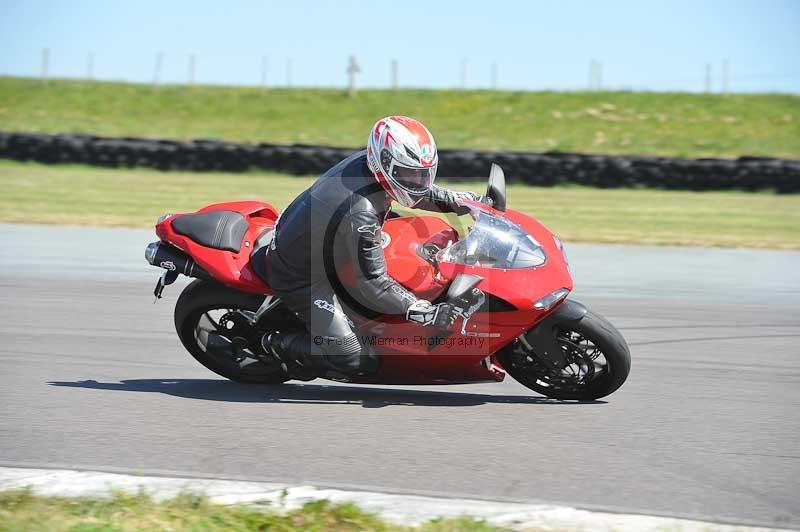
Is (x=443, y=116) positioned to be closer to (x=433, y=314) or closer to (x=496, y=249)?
(x=496, y=249)

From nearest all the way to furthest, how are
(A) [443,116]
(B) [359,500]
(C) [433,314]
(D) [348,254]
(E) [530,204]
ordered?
1. (B) [359,500]
2. (C) [433,314]
3. (D) [348,254]
4. (E) [530,204]
5. (A) [443,116]

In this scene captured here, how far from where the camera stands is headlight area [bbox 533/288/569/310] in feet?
17.7

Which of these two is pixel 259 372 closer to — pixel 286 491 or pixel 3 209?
pixel 286 491

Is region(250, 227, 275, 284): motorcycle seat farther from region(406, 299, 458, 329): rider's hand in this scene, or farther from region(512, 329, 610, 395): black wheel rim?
region(512, 329, 610, 395): black wheel rim

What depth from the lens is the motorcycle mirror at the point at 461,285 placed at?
5.37m

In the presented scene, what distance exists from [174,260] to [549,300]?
217cm

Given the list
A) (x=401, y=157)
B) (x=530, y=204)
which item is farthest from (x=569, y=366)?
(x=530, y=204)

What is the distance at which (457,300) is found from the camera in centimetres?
546

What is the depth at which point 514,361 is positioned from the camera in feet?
19.2

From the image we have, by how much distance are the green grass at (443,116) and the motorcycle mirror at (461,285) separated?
82.8 ft

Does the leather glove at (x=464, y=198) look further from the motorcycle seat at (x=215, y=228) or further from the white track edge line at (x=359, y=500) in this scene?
the white track edge line at (x=359, y=500)

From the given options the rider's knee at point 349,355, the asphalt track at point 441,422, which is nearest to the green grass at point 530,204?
the asphalt track at point 441,422

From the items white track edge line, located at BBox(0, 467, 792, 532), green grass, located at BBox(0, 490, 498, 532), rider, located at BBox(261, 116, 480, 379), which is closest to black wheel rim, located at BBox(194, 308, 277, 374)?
rider, located at BBox(261, 116, 480, 379)

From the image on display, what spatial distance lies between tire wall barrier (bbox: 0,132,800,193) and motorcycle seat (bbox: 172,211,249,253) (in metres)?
15.6
